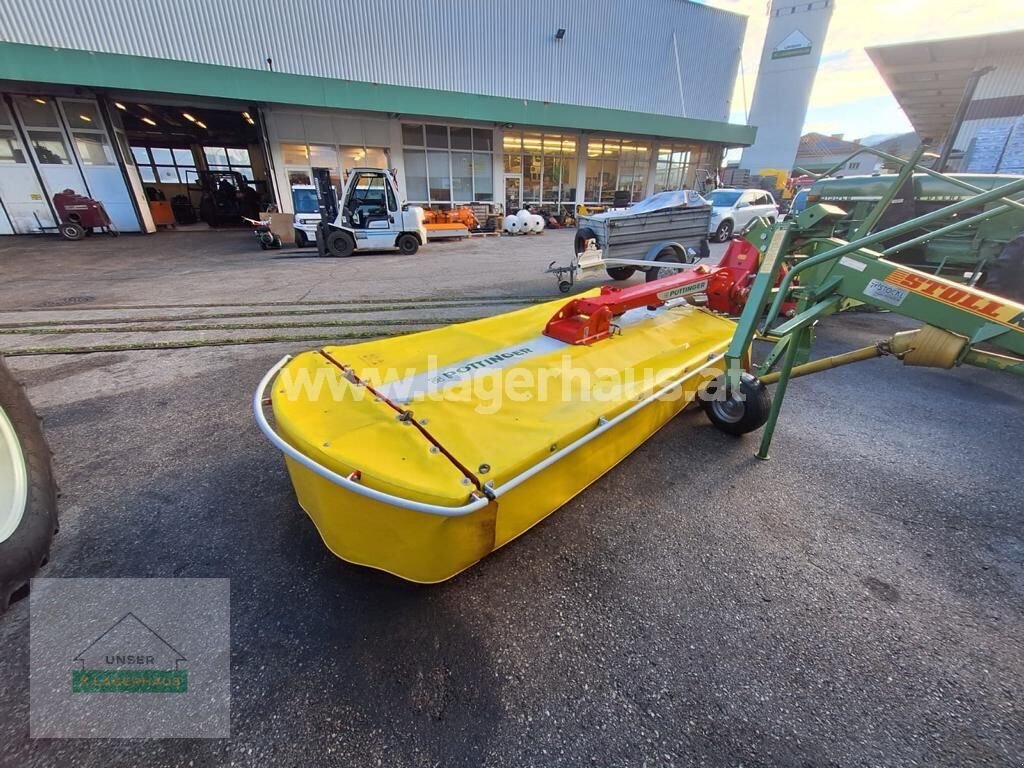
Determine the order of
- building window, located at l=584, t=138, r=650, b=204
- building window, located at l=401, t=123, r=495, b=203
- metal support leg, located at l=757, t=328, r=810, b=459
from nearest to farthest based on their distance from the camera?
metal support leg, located at l=757, t=328, r=810, b=459, building window, located at l=401, t=123, r=495, b=203, building window, located at l=584, t=138, r=650, b=204

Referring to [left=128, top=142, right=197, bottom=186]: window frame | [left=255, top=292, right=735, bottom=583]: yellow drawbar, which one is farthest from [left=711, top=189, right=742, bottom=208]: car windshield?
[left=128, top=142, right=197, bottom=186]: window frame

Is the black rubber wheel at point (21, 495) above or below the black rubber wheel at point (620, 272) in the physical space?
above

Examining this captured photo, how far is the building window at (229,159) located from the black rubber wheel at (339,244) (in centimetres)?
1439

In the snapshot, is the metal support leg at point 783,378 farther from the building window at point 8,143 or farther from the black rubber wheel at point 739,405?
the building window at point 8,143

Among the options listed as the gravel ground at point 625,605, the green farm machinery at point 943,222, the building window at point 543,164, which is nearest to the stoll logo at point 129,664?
the gravel ground at point 625,605

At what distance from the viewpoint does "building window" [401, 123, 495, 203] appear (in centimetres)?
1741

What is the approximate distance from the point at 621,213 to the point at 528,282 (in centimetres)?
241

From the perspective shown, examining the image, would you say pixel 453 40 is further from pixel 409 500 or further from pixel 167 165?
pixel 409 500

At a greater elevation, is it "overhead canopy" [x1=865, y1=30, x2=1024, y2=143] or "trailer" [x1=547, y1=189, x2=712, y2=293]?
"overhead canopy" [x1=865, y1=30, x2=1024, y2=143]

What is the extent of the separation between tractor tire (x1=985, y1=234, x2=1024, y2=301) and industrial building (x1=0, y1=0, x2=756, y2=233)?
15.6 m

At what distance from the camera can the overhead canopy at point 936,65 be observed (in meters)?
14.9

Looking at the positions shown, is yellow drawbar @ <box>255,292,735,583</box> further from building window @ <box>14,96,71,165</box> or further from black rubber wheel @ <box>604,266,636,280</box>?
building window @ <box>14,96,71,165</box>

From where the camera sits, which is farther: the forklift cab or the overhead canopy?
the overhead canopy

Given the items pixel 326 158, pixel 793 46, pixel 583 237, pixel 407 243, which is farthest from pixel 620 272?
pixel 793 46
